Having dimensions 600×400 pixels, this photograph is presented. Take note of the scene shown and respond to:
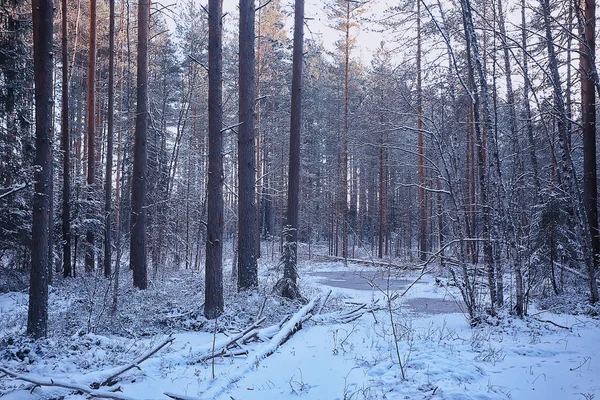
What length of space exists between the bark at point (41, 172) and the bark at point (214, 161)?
2969 mm

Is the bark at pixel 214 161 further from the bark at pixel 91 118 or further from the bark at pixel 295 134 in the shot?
the bark at pixel 91 118

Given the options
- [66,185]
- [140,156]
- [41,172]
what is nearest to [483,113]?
[41,172]

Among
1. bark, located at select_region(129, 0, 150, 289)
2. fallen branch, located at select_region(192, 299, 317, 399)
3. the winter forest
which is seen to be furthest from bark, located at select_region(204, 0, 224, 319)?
bark, located at select_region(129, 0, 150, 289)

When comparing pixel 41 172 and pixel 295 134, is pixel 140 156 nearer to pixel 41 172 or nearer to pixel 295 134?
pixel 295 134

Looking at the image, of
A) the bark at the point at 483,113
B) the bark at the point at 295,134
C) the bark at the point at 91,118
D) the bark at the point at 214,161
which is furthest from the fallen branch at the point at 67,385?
the bark at the point at 91,118

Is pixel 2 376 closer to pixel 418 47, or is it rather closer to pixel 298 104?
pixel 298 104

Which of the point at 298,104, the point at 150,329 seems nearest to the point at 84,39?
the point at 298,104

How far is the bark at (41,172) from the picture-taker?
6379 millimetres

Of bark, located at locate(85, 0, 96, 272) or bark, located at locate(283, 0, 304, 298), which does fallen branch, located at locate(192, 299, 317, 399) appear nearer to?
bark, located at locate(283, 0, 304, 298)

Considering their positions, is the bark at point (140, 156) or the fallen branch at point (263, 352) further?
the bark at point (140, 156)

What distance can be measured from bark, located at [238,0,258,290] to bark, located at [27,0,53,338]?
5.25m

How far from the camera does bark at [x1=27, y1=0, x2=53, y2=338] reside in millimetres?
6379

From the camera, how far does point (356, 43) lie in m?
25.6

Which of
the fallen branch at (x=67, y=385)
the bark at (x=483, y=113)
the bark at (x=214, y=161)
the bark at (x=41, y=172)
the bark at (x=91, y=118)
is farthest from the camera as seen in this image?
the bark at (x=91, y=118)
